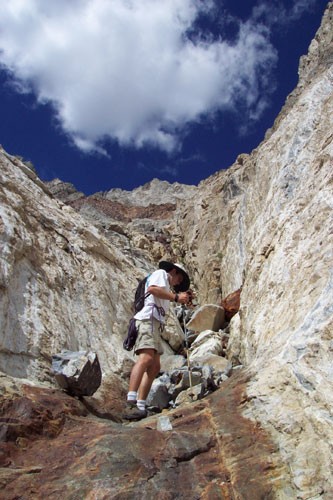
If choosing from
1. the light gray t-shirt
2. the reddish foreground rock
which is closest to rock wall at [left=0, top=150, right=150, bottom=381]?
the light gray t-shirt

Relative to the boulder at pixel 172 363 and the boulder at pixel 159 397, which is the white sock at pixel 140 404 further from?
the boulder at pixel 172 363

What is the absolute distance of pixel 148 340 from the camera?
19.9ft

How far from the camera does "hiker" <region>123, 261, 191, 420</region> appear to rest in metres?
5.77

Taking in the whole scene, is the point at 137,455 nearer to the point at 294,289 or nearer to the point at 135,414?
the point at 135,414

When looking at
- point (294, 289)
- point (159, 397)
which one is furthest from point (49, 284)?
point (294, 289)

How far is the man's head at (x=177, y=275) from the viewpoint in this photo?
23.2 feet

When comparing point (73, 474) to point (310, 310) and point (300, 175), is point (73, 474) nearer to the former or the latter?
point (310, 310)

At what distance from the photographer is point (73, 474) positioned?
3.44 metres

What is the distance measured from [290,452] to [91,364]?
9.45 ft

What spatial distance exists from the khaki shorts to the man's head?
1036 mm

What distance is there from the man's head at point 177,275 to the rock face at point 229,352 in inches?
48.5

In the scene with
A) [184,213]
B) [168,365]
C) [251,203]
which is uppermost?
[184,213]

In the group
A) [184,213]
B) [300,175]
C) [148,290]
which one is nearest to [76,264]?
[148,290]

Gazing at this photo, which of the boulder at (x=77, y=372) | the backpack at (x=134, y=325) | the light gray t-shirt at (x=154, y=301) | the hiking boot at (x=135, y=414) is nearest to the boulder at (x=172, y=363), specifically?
the backpack at (x=134, y=325)
